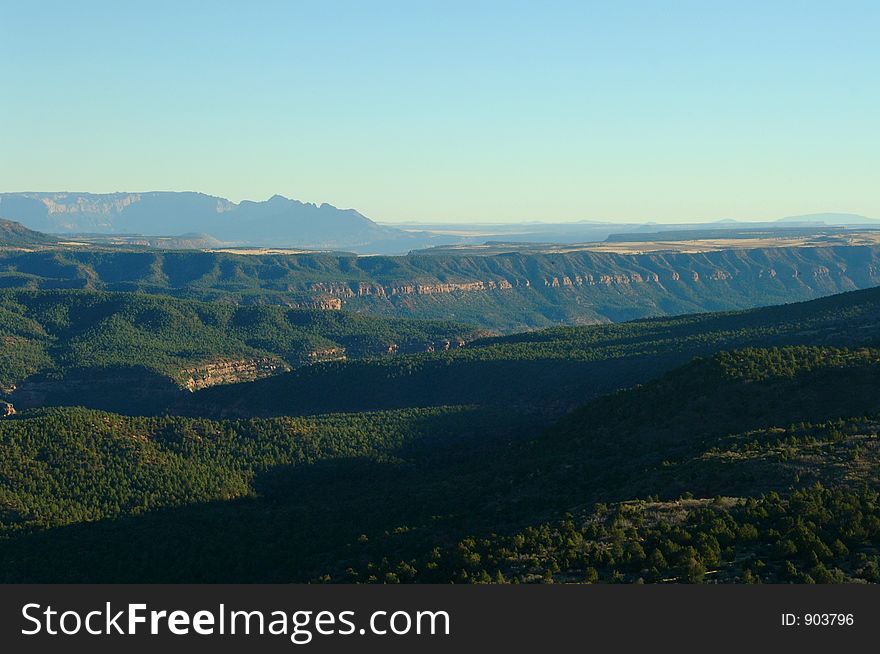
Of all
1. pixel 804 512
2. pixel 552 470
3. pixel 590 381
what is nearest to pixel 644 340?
pixel 590 381

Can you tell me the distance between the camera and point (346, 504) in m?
96.6

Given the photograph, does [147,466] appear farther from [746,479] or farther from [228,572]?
[746,479]

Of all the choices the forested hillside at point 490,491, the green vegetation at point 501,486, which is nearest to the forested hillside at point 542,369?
the green vegetation at point 501,486

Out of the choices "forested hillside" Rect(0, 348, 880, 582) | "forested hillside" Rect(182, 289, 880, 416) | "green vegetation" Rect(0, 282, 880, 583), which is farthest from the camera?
"forested hillside" Rect(182, 289, 880, 416)

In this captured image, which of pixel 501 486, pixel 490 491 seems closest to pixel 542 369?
pixel 501 486

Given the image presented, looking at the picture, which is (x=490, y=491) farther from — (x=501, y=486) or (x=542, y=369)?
(x=542, y=369)

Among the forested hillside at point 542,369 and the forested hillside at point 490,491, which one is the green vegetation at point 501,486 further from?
the forested hillside at point 542,369

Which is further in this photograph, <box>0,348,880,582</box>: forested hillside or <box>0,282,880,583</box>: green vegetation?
<box>0,282,880,583</box>: green vegetation

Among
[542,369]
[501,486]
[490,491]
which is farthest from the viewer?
[542,369]

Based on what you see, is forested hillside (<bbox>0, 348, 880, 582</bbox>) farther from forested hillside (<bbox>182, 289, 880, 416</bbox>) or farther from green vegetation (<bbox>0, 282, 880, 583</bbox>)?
forested hillside (<bbox>182, 289, 880, 416</bbox>)

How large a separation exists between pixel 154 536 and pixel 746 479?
149ft

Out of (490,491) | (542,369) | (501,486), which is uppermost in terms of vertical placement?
(501,486)

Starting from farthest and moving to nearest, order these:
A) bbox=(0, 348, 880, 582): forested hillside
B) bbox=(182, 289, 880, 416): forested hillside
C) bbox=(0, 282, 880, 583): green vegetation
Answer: bbox=(182, 289, 880, 416): forested hillside, bbox=(0, 282, 880, 583): green vegetation, bbox=(0, 348, 880, 582): forested hillside

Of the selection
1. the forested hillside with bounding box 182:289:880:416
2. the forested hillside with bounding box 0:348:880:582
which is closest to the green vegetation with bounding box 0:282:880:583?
the forested hillside with bounding box 0:348:880:582
